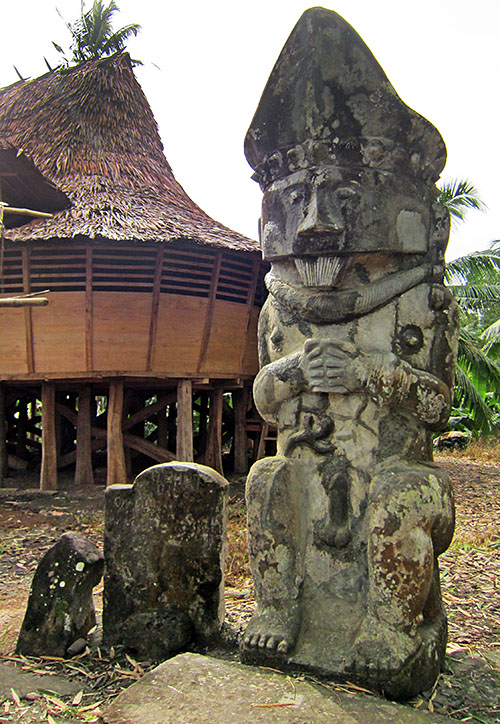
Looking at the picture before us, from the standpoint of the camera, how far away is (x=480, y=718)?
296 cm

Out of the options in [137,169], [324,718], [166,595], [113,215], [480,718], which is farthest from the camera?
[137,169]

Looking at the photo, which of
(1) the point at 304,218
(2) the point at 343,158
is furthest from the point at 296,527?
(2) the point at 343,158

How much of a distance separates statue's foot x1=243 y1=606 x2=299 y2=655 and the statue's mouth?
1729 millimetres

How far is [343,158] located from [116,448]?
837 cm

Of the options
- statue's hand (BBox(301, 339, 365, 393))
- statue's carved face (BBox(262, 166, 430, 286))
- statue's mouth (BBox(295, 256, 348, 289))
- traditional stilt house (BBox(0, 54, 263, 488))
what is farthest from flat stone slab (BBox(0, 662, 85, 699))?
traditional stilt house (BBox(0, 54, 263, 488))

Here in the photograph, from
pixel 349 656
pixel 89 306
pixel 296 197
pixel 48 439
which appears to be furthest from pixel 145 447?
pixel 349 656

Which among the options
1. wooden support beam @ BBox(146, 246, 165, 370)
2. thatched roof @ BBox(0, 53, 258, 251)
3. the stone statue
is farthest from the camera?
thatched roof @ BBox(0, 53, 258, 251)

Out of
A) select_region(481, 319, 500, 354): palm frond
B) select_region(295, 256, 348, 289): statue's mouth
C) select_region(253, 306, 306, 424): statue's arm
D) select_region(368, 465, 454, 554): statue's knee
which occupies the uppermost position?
select_region(481, 319, 500, 354): palm frond

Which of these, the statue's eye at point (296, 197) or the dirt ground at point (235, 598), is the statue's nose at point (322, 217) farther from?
the dirt ground at point (235, 598)

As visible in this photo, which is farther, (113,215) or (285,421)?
(113,215)

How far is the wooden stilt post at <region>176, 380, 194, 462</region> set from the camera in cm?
1134

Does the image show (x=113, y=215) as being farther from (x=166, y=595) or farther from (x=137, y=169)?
(x=166, y=595)

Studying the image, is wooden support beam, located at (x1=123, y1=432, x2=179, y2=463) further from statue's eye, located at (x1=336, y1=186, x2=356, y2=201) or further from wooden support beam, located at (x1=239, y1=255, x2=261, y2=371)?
statue's eye, located at (x1=336, y1=186, x2=356, y2=201)

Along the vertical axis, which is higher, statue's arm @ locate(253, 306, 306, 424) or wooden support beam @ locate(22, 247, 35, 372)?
wooden support beam @ locate(22, 247, 35, 372)
